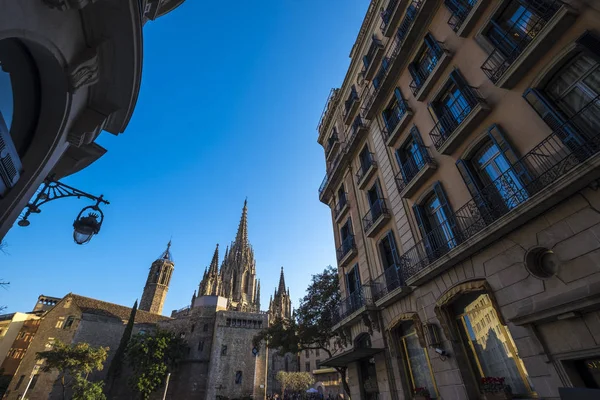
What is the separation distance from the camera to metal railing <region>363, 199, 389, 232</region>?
1269 cm

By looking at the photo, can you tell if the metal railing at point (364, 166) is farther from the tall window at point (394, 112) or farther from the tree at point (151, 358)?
the tree at point (151, 358)

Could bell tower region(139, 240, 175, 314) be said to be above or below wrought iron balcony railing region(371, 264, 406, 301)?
above

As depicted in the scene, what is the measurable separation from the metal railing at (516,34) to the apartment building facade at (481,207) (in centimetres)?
4

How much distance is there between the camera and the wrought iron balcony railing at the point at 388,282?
10793 millimetres

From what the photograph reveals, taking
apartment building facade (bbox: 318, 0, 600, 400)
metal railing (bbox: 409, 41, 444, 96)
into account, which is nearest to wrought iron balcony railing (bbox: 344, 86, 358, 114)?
apartment building facade (bbox: 318, 0, 600, 400)

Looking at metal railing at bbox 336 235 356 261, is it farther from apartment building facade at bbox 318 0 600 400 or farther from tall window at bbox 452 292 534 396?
tall window at bbox 452 292 534 396

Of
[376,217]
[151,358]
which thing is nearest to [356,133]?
[376,217]

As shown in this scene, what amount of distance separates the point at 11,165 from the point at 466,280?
1024 centimetres

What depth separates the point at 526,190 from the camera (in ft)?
21.6

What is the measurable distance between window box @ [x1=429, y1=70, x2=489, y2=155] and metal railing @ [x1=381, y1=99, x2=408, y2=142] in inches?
71.4

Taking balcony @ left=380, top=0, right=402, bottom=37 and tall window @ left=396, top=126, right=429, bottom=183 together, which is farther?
balcony @ left=380, top=0, right=402, bottom=37

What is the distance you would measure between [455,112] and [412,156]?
2.49 m

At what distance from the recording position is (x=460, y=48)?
9.79 meters

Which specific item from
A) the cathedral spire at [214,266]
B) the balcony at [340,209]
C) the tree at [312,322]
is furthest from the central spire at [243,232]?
the balcony at [340,209]
